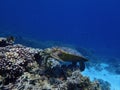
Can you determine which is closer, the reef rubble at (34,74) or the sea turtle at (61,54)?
the reef rubble at (34,74)

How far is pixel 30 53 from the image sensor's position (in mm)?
6520

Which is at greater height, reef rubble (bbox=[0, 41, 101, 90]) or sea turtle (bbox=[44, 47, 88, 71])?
sea turtle (bbox=[44, 47, 88, 71])

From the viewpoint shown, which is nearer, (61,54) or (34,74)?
(34,74)

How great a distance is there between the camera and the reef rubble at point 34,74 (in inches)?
205

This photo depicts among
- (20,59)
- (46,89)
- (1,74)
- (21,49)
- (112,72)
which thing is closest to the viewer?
(46,89)

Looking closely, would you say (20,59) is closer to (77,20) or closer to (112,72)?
(112,72)

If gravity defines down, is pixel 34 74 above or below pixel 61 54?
below

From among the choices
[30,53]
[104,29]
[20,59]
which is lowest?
[20,59]

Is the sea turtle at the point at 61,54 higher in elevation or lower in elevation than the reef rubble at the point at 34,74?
higher

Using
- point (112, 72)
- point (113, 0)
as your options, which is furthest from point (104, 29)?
point (112, 72)

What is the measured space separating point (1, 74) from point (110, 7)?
171 metres

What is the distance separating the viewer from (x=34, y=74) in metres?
5.91

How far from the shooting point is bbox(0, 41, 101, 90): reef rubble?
5219mm

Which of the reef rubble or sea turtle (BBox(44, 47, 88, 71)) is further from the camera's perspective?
sea turtle (BBox(44, 47, 88, 71))
